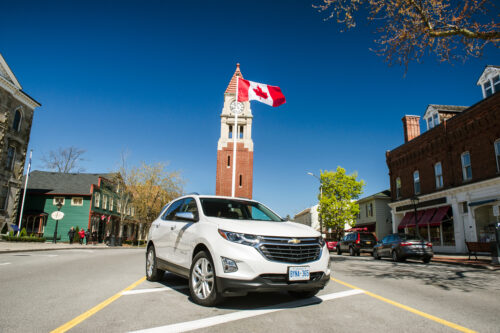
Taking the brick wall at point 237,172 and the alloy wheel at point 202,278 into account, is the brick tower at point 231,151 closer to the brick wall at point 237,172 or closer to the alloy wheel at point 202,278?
the brick wall at point 237,172

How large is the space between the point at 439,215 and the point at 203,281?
25542mm

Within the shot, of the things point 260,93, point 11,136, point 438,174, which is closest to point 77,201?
point 11,136

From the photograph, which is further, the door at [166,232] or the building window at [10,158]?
the building window at [10,158]

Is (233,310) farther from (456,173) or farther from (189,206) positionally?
(456,173)

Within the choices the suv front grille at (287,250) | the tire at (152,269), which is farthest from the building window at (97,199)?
the suv front grille at (287,250)

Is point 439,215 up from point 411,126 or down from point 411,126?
down

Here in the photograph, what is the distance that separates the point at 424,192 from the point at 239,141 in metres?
26.0

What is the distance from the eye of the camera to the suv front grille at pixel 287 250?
4508 millimetres

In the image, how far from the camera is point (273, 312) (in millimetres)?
4582

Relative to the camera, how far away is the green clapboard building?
36.7 meters

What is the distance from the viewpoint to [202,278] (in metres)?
4.91

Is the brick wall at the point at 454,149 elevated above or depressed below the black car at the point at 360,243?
above

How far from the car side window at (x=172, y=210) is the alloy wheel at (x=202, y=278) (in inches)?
81.4

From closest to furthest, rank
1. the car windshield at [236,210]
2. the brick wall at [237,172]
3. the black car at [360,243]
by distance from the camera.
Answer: the car windshield at [236,210], the black car at [360,243], the brick wall at [237,172]
